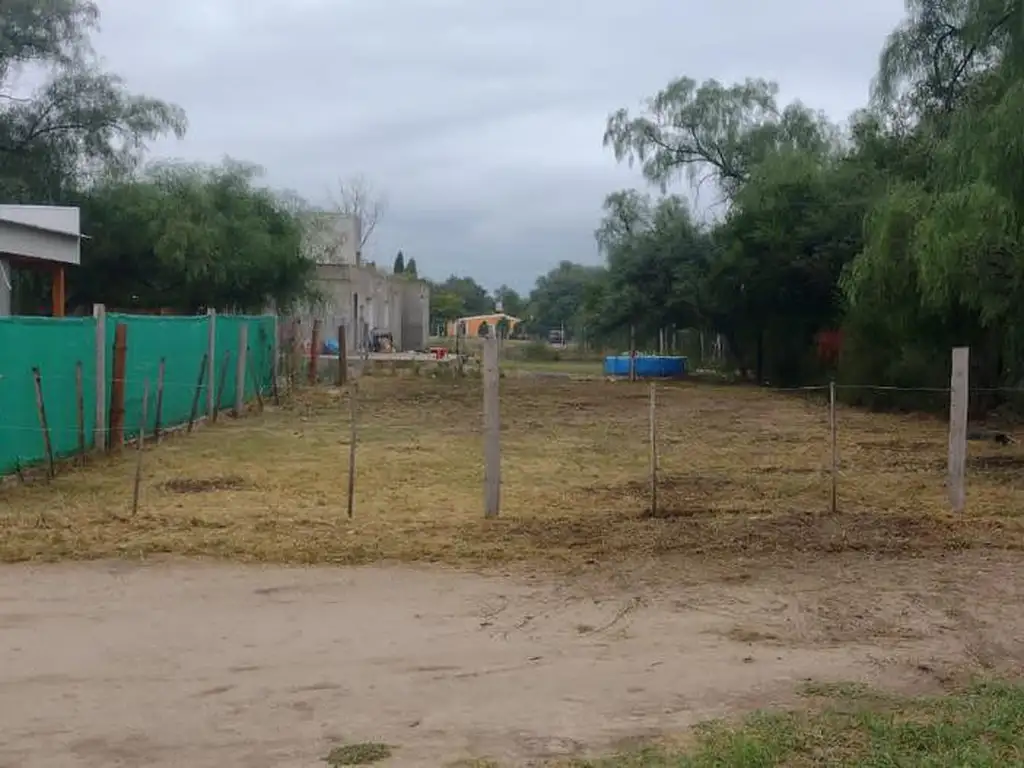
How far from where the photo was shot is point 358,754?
15.6 ft

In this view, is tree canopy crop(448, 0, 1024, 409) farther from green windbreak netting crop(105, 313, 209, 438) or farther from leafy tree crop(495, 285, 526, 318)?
leafy tree crop(495, 285, 526, 318)

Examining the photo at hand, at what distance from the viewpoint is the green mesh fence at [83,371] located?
12.2m

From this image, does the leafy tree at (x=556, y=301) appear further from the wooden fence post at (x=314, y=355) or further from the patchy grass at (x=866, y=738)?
the patchy grass at (x=866, y=738)

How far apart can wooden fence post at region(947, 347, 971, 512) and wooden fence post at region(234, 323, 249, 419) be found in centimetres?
1297

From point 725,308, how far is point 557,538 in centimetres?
2603

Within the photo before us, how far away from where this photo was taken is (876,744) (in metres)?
4.81

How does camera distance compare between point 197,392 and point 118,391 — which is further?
point 197,392

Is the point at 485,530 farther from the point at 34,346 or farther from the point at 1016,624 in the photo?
the point at 34,346

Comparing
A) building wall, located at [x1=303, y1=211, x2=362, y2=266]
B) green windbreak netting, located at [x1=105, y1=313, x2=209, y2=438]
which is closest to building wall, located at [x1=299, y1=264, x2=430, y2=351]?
building wall, located at [x1=303, y1=211, x2=362, y2=266]

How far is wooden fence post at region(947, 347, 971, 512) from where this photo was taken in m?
10.3

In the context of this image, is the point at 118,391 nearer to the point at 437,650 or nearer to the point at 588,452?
the point at 588,452

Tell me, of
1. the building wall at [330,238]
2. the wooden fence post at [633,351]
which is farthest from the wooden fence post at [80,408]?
the wooden fence post at [633,351]

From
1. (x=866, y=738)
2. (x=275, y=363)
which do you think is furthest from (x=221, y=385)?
(x=866, y=738)

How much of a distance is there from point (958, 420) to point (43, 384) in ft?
30.6
